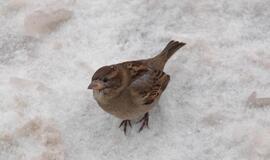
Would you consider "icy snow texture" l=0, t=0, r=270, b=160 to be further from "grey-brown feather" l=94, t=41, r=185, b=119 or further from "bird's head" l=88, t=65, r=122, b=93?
"bird's head" l=88, t=65, r=122, b=93

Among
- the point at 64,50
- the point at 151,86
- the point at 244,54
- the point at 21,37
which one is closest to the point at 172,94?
the point at 151,86

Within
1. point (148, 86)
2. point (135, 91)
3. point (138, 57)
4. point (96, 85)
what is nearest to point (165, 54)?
point (138, 57)

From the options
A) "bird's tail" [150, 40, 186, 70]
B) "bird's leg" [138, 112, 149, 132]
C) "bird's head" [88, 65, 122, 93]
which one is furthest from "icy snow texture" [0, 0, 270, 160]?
"bird's head" [88, 65, 122, 93]

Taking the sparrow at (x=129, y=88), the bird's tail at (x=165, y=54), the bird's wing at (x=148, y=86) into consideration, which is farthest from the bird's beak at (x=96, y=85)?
the bird's tail at (x=165, y=54)

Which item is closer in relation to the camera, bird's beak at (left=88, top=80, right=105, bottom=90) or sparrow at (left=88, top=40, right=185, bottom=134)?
bird's beak at (left=88, top=80, right=105, bottom=90)

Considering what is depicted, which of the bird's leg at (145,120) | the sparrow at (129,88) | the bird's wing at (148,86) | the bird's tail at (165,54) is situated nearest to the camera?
the sparrow at (129,88)

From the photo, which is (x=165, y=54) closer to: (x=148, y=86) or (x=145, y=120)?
(x=148, y=86)

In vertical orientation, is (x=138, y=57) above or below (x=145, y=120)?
above

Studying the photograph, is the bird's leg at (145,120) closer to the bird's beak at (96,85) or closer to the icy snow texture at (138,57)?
the icy snow texture at (138,57)
